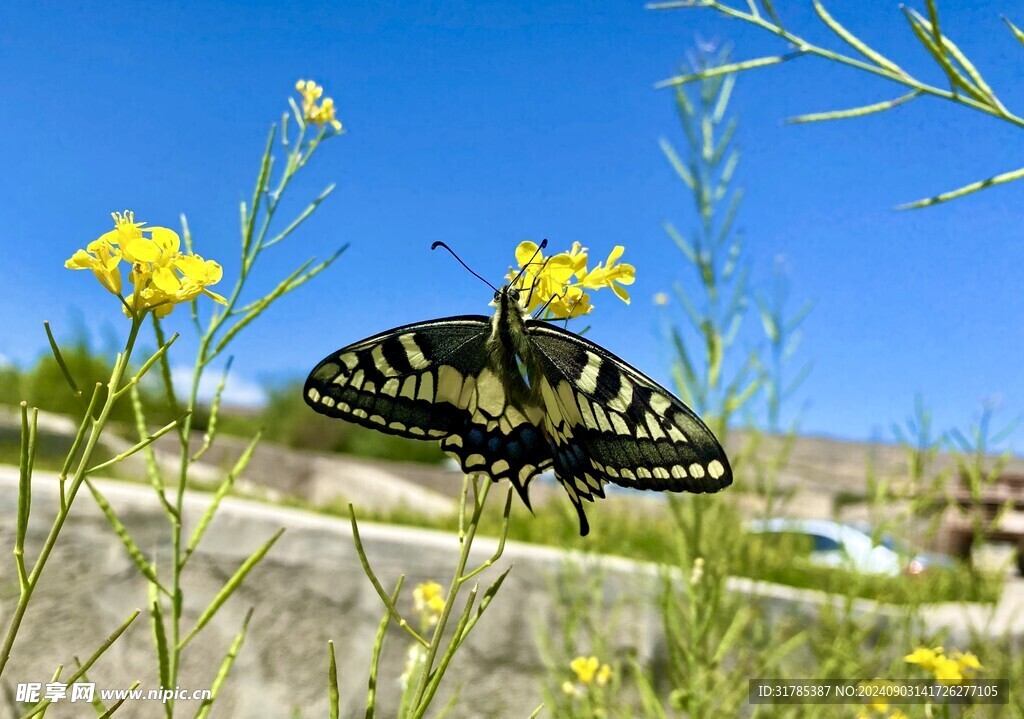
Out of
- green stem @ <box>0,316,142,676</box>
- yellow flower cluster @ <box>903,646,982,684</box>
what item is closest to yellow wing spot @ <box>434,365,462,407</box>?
green stem @ <box>0,316,142,676</box>

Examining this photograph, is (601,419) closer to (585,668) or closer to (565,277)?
(565,277)

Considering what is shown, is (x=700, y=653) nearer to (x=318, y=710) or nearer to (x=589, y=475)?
(x=589, y=475)

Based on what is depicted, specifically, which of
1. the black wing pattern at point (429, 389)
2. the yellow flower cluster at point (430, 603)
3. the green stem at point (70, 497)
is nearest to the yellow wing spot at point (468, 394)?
the black wing pattern at point (429, 389)

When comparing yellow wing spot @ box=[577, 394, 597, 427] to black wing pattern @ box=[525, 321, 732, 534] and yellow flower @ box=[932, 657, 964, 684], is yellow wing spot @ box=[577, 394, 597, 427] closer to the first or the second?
black wing pattern @ box=[525, 321, 732, 534]

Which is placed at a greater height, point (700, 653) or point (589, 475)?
point (589, 475)

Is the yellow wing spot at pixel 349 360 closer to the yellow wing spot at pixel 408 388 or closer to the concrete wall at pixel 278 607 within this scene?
the yellow wing spot at pixel 408 388

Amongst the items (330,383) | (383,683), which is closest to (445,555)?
(383,683)
